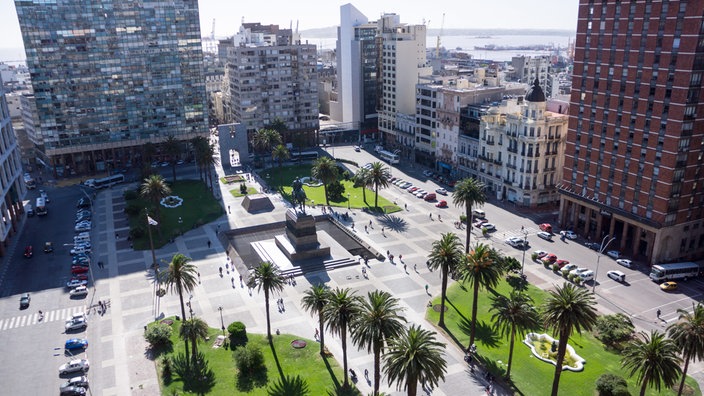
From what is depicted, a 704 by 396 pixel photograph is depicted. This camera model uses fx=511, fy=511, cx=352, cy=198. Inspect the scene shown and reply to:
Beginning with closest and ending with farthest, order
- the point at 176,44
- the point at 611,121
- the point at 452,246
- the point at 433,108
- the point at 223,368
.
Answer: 1. the point at 223,368
2. the point at 452,246
3. the point at 611,121
4. the point at 433,108
5. the point at 176,44

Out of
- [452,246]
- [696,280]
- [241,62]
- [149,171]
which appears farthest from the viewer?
[241,62]

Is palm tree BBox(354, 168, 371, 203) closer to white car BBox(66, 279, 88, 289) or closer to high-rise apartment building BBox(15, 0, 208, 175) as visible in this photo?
white car BBox(66, 279, 88, 289)

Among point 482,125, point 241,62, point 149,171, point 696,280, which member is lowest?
point 696,280

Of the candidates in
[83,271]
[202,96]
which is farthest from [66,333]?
[202,96]

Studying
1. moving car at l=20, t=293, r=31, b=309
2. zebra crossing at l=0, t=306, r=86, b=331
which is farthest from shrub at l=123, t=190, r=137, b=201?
zebra crossing at l=0, t=306, r=86, b=331

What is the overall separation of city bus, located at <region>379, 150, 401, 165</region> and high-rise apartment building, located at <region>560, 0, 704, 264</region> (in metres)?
75.1

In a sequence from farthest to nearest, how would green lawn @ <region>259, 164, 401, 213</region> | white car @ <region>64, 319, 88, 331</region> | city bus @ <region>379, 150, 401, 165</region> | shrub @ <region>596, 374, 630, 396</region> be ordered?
city bus @ <region>379, 150, 401, 165</region> < green lawn @ <region>259, 164, 401, 213</region> < white car @ <region>64, 319, 88, 331</region> < shrub @ <region>596, 374, 630, 396</region>

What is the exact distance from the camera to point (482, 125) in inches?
5659

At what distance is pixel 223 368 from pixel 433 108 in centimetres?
11905

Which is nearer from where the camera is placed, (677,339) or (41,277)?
(677,339)

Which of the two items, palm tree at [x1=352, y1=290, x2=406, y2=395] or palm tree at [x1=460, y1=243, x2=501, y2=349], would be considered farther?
palm tree at [x1=460, y1=243, x2=501, y2=349]

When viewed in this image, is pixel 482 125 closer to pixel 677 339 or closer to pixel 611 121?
pixel 611 121

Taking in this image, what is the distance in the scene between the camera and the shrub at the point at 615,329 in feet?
247

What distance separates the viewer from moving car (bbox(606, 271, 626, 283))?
311ft
